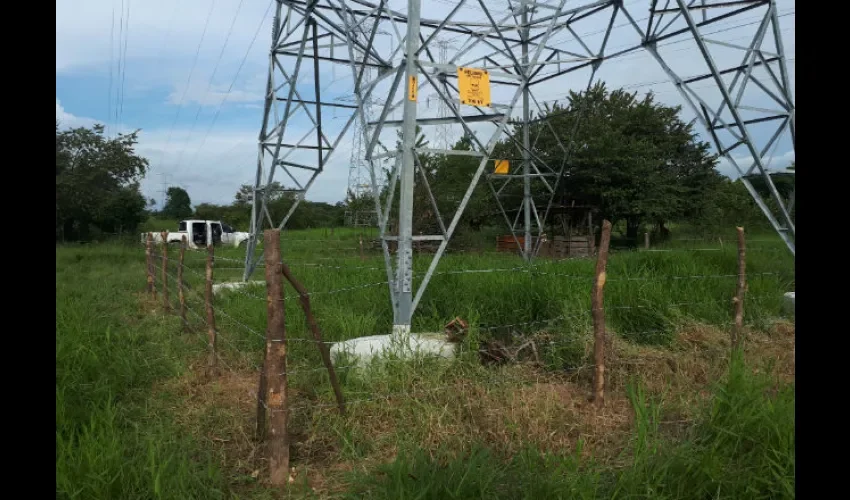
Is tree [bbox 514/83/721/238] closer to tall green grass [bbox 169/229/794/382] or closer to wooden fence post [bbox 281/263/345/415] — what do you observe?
tall green grass [bbox 169/229/794/382]

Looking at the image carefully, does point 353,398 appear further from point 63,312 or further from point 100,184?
point 100,184

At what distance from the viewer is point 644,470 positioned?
2.84 metres

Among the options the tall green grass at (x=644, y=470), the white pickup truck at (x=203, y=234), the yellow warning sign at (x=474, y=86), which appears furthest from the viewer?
the white pickup truck at (x=203, y=234)

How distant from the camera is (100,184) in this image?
74.1 ft

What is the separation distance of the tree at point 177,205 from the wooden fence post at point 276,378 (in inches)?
2180

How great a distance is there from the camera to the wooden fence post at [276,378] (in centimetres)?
302

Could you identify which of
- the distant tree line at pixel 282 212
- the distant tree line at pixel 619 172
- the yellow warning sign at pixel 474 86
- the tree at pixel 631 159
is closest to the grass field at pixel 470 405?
the yellow warning sign at pixel 474 86

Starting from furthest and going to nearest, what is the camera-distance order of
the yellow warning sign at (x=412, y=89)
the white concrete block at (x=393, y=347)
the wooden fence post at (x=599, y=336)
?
the yellow warning sign at (x=412, y=89)
the white concrete block at (x=393, y=347)
the wooden fence post at (x=599, y=336)

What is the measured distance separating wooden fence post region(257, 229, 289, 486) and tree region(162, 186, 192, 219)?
182 feet

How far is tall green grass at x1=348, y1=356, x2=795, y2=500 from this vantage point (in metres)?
2.63

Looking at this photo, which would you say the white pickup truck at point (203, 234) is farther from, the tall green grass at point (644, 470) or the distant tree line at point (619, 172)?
the tall green grass at point (644, 470)

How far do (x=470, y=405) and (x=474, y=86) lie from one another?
11.2 ft
